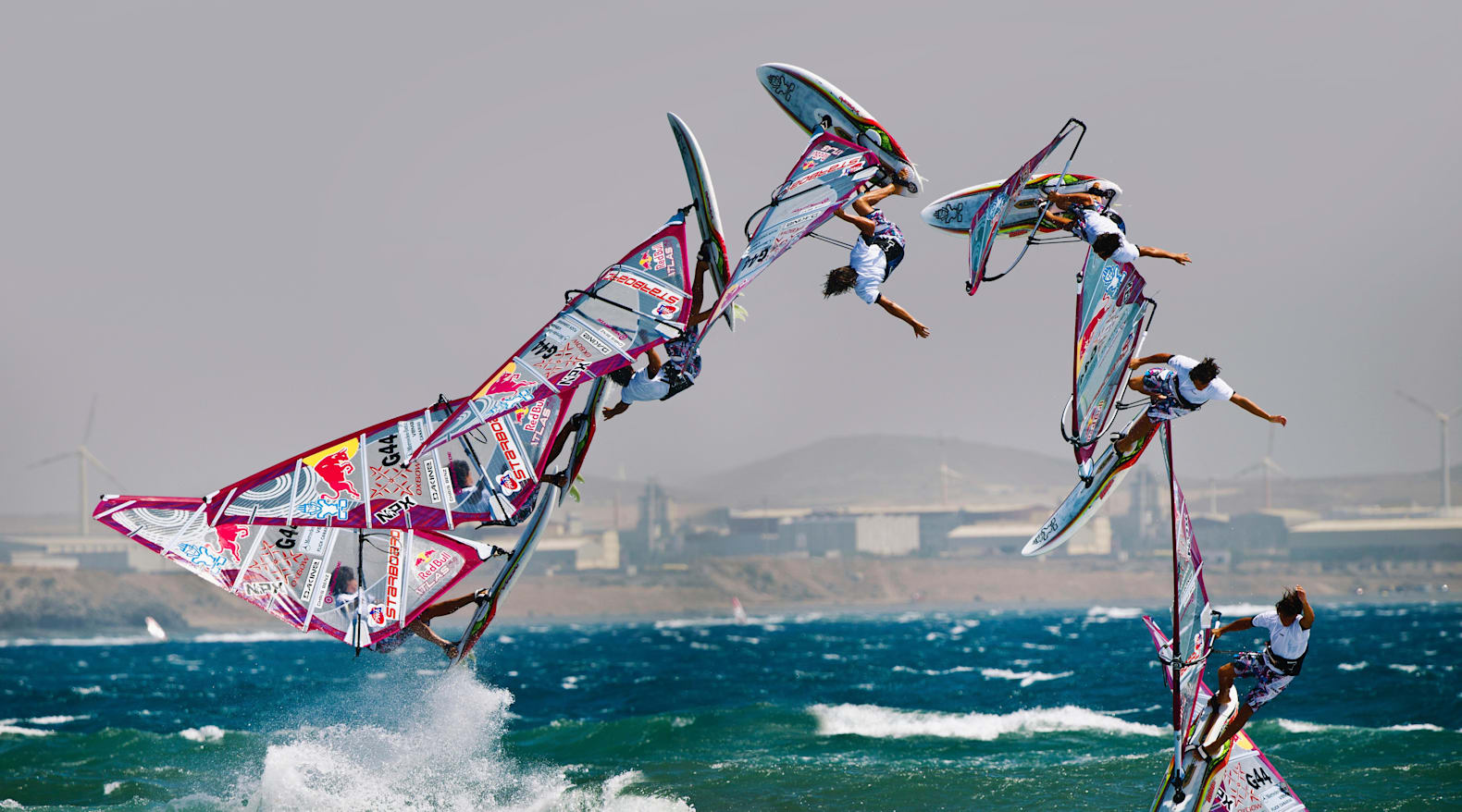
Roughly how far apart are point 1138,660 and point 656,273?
3887 centimetres

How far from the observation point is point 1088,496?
429 inches

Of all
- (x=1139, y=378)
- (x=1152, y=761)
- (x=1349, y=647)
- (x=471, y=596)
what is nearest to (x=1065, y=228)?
(x=1139, y=378)

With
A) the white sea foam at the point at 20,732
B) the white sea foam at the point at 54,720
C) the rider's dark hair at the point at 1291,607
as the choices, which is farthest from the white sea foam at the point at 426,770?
the white sea foam at the point at 54,720

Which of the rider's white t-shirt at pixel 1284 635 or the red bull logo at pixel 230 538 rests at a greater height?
the red bull logo at pixel 230 538

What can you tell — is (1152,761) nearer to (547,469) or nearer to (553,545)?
(547,469)

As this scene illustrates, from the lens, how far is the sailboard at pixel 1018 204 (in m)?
10.9

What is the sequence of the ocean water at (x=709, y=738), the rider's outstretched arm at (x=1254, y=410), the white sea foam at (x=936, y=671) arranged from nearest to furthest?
the rider's outstretched arm at (x=1254, y=410)
the ocean water at (x=709, y=738)
the white sea foam at (x=936, y=671)

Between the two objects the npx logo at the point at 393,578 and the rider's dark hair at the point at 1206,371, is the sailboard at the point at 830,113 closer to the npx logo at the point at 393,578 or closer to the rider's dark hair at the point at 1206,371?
the rider's dark hair at the point at 1206,371

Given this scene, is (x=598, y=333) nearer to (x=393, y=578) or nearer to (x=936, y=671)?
(x=393, y=578)

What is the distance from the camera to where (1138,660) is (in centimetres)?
4609

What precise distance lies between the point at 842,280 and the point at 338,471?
4.45 m

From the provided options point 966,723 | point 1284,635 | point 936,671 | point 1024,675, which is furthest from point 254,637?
point 1284,635

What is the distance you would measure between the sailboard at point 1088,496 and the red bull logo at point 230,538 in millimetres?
6641

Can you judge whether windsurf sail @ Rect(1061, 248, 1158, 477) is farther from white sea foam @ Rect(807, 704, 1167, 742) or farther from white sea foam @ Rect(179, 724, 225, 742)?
white sea foam @ Rect(179, 724, 225, 742)
